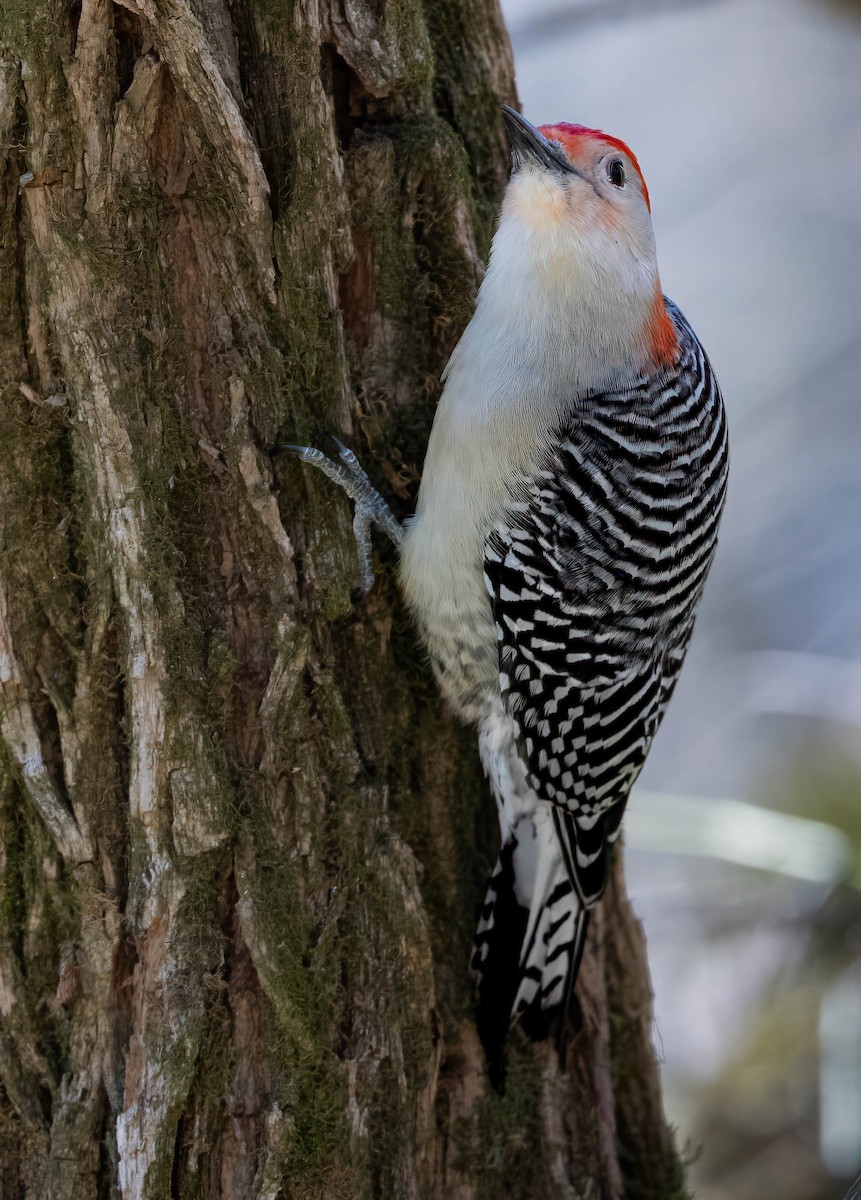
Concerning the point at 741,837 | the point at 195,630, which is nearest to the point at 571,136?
the point at 195,630

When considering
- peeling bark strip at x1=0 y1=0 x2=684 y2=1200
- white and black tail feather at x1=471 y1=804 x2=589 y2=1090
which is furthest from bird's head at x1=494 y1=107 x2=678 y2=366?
white and black tail feather at x1=471 y1=804 x2=589 y2=1090

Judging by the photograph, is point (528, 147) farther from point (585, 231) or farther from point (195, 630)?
point (195, 630)

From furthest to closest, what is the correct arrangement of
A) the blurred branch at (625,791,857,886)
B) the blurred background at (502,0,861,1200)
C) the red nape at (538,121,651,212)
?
the blurred background at (502,0,861,1200) < the blurred branch at (625,791,857,886) < the red nape at (538,121,651,212)

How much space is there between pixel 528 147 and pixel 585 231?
0.78ft

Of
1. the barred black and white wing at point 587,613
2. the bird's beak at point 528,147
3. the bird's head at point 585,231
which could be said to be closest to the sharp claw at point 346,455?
the barred black and white wing at point 587,613

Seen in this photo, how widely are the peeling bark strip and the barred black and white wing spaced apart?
1.17 ft

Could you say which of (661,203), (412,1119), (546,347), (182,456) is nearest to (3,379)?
(182,456)

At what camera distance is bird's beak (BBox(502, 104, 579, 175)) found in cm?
260

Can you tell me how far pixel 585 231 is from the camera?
273 centimetres

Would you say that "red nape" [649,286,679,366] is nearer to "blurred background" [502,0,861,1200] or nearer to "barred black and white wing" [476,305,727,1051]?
"barred black and white wing" [476,305,727,1051]

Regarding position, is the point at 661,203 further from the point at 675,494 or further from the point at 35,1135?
the point at 35,1135

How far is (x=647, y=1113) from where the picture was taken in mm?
3023

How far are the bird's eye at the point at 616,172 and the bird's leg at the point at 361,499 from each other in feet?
3.19

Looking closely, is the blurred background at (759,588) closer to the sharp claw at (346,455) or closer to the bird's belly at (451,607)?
the bird's belly at (451,607)
